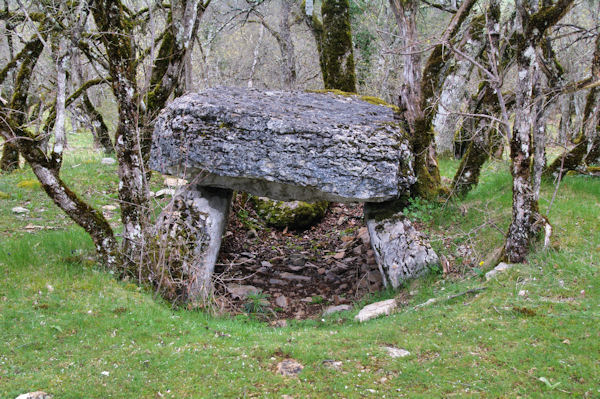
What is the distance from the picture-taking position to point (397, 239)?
697cm

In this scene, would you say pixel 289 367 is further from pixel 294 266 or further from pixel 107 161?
pixel 107 161

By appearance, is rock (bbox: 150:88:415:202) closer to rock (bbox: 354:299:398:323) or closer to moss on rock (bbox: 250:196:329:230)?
rock (bbox: 354:299:398:323)

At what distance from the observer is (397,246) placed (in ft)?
22.7

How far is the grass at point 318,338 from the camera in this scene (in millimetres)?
3873

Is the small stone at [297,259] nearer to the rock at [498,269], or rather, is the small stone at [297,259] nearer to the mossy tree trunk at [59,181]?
the mossy tree trunk at [59,181]

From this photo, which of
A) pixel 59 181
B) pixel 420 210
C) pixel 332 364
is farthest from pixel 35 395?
pixel 420 210

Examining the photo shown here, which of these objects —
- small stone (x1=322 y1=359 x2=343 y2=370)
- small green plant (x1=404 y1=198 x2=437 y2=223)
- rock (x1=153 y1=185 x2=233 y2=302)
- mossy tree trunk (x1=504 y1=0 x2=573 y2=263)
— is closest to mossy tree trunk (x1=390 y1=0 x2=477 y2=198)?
small green plant (x1=404 y1=198 x2=437 y2=223)

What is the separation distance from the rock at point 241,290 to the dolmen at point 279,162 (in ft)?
1.90

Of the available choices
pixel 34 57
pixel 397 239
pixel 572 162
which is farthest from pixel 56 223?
pixel 572 162

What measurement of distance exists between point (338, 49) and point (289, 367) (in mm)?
8054

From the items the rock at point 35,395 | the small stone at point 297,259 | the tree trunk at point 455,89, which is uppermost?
the tree trunk at point 455,89

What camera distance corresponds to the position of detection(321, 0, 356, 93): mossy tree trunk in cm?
1048

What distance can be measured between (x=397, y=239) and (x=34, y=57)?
8073 millimetres

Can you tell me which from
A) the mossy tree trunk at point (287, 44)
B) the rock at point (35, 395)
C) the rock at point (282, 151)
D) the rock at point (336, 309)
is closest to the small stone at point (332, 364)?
the rock at point (336, 309)
